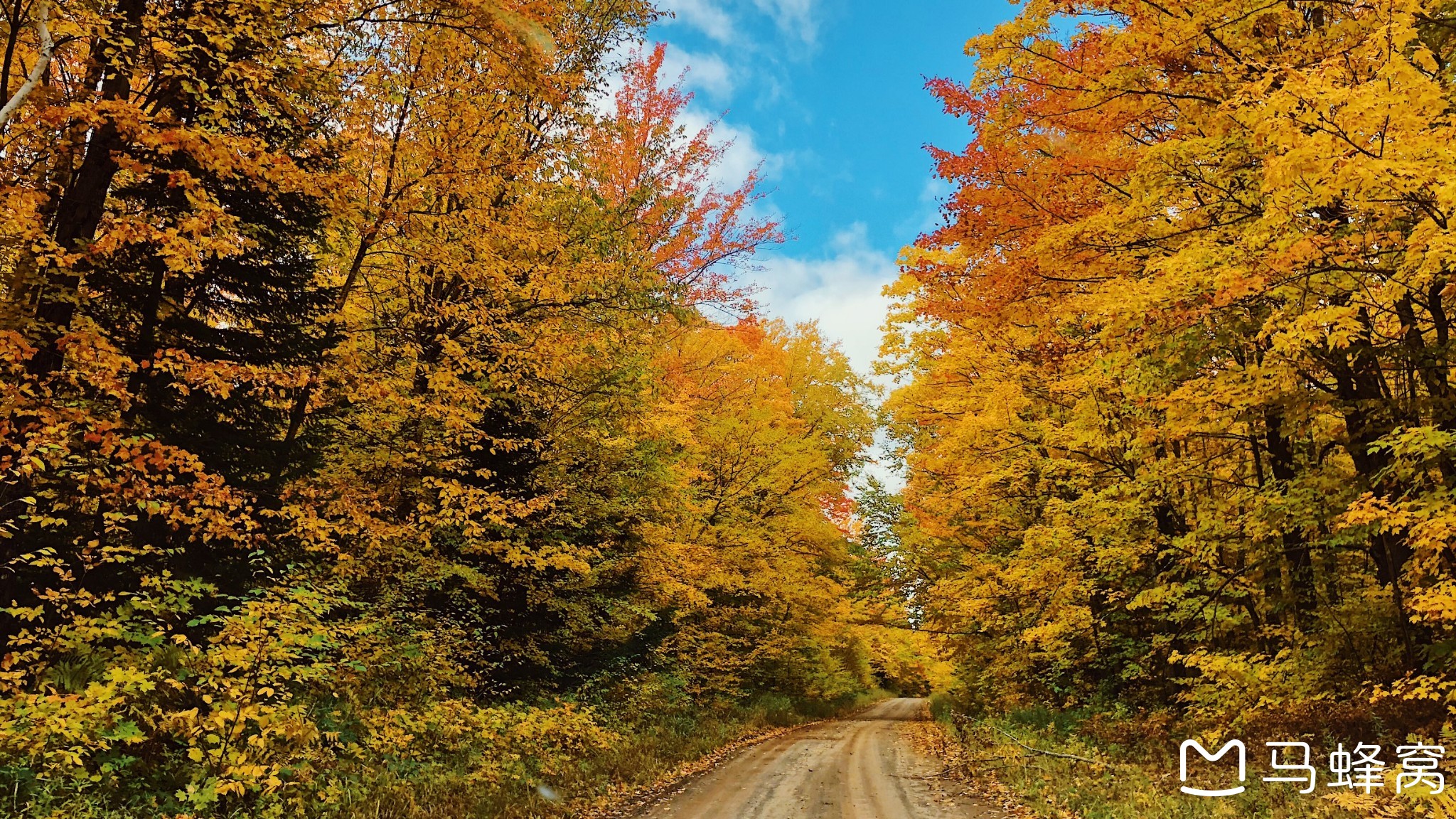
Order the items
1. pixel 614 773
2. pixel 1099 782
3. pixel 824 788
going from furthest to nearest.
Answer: pixel 614 773
pixel 824 788
pixel 1099 782

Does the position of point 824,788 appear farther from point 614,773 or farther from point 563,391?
point 563,391

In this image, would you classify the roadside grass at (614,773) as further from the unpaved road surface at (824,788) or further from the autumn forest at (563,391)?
the unpaved road surface at (824,788)

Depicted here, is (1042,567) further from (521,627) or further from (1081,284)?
(521,627)

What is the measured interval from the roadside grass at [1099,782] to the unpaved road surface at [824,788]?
2.48 feet

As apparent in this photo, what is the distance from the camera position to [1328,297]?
7480 mm

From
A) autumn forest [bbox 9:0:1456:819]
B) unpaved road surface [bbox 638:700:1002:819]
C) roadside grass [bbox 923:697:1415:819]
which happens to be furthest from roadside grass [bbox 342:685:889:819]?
roadside grass [bbox 923:697:1415:819]

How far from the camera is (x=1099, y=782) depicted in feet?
34.0

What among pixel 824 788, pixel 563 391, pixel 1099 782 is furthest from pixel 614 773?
pixel 1099 782

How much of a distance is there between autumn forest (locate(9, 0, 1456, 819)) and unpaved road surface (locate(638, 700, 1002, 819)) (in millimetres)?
1173

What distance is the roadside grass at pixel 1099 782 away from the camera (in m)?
7.46

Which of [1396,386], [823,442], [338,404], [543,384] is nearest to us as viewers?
[1396,386]

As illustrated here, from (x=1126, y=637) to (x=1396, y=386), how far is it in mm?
7838

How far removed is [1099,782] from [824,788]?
4.19m

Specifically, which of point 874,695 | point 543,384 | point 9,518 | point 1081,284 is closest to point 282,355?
point 9,518
